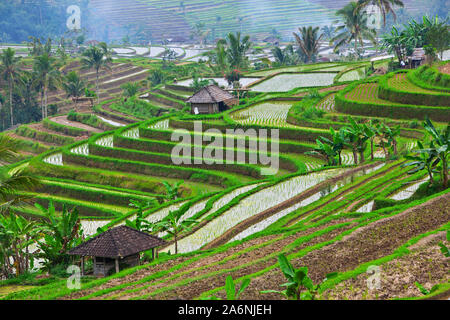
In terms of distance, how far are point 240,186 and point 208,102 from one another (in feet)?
44.9

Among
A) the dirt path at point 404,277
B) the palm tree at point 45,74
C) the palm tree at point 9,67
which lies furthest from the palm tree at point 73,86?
the dirt path at point 404,277

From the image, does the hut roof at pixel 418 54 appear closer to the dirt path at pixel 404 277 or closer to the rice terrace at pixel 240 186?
the rice terrace at pixel 240 186

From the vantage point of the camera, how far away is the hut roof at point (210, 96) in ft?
111

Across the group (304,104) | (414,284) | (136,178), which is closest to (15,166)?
A: (136,178)

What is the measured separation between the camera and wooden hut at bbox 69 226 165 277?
41.9 feet

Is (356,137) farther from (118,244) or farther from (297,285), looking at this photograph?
(297,285)

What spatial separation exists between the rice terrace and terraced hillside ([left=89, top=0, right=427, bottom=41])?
8477 cm

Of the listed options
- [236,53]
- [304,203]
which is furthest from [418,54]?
[304,203]

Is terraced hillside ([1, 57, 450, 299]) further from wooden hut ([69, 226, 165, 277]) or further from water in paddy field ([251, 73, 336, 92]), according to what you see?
water in paddy field ([251, 73, 336, 92])

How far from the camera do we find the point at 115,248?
12.8 metres

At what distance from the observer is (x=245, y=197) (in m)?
19.2

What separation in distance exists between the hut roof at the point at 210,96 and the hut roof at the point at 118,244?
2083cm

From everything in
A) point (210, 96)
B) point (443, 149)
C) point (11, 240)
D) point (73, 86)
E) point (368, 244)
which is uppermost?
point (73, 86)
